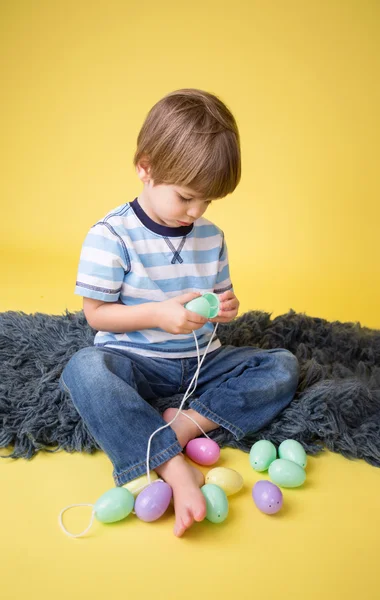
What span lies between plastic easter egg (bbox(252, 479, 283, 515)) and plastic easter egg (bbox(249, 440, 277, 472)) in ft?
0.37

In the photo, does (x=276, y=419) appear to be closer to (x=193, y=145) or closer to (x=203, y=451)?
(x=203, y=451)

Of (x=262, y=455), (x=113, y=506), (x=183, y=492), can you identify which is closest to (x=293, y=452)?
(x=262, y=455)

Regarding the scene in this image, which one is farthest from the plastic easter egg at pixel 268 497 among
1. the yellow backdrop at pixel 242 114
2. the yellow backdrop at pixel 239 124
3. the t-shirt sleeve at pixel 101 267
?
the yellow backdrop at pixel 242 114

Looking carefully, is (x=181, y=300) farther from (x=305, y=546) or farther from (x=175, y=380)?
(x=305, y=546)

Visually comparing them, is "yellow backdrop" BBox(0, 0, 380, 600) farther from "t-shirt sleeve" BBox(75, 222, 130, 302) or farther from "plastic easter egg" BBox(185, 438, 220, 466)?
"plastic easter egg" BBox(185, 438, 220, 466)

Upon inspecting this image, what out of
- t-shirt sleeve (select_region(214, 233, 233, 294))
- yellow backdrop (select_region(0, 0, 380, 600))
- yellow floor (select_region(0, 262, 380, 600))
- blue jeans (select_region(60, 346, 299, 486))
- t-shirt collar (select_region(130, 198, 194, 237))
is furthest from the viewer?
yellow backdrop (select_region(0, 0, 380, 600))

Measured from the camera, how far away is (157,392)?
1429 mm

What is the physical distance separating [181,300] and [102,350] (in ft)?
0.79

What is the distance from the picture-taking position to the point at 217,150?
48.4 inches

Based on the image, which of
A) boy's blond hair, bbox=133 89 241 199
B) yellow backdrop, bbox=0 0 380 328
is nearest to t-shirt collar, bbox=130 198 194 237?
boy's blond hair, bbox=133 89 241 199

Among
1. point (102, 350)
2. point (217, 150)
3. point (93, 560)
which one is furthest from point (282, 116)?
point (93, 560)

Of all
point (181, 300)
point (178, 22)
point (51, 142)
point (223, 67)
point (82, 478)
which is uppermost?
point (178, 22)

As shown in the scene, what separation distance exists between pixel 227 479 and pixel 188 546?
0.16 meters

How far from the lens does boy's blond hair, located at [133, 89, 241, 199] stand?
1226mm
